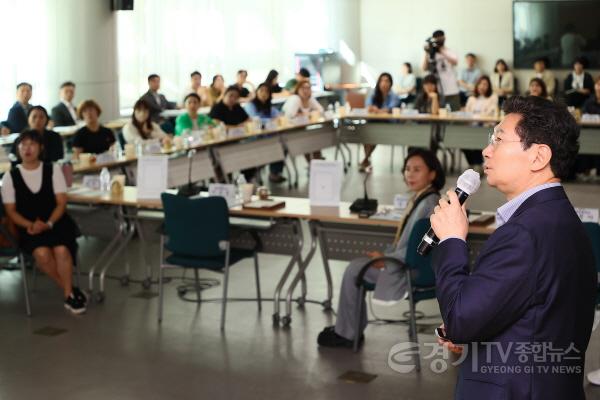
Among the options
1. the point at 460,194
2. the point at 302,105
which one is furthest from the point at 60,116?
the point at 460,194

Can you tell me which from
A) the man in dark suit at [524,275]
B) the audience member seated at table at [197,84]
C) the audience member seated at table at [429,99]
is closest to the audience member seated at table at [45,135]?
the audience member seated at table at [197,84]

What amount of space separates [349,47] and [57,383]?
13964mm

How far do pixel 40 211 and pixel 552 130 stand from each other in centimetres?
483

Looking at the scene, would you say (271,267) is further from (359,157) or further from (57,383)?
(359,157)

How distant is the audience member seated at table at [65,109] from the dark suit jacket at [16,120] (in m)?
0.71

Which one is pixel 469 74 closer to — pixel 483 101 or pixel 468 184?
pixel 483 101

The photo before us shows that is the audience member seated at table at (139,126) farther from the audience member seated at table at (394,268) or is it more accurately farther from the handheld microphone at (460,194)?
the handheld microphone at (460,194)

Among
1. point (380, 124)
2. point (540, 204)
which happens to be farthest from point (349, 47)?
point (540, 204)

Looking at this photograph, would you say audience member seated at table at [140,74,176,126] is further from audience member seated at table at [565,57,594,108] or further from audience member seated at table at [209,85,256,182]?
audience member seated at table at [565,57,594,108]

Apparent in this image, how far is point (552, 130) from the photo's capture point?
201 centimetres

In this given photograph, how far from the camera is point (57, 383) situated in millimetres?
4898

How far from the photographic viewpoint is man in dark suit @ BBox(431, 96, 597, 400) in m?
1.95

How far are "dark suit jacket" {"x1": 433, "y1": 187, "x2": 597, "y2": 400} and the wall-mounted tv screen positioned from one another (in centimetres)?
1519

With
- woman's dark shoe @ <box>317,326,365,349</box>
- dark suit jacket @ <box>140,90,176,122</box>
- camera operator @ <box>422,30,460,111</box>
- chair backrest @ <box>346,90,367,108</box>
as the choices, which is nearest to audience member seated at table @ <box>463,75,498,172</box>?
camera operator @ <box>422,30,460,111</box>
